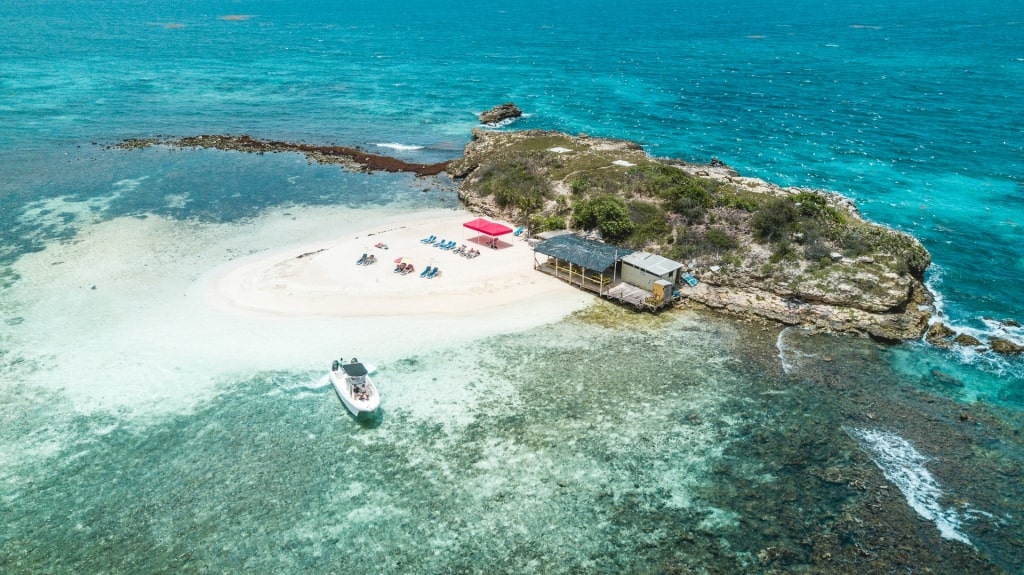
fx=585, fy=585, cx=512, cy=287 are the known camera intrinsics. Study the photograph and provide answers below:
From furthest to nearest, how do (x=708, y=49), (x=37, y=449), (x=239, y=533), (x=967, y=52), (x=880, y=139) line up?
(x=708, y=49)
(x=967, y=52)
(x=880, y=139)
(x=37, y=449)
(x=239, y=533)

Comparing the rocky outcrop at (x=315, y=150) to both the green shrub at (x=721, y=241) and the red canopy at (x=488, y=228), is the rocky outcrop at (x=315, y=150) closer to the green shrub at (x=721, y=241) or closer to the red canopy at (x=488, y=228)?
the red canopy at (x=488, y=228)

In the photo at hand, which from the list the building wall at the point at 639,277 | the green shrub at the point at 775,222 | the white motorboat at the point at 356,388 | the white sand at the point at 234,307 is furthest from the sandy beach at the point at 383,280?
the green shrub at the point at 775,222

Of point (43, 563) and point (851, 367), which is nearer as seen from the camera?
point (43, 563)

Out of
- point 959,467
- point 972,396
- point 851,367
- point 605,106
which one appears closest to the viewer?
point 959,467

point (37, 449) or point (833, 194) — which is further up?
point (833, 194)

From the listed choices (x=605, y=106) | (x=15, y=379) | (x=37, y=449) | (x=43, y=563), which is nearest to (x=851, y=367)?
(x=43, y=563)

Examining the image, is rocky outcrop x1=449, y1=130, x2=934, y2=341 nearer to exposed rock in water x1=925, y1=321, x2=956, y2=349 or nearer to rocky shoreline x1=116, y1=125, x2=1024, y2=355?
rocky shoreline x1=116, y1=125, x2=1024, y2=355

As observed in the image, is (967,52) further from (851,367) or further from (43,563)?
(43,563)
